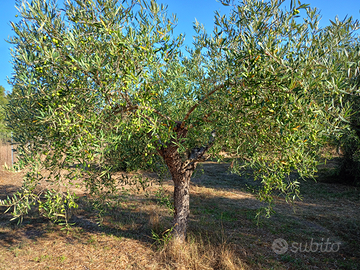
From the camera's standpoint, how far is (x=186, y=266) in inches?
233

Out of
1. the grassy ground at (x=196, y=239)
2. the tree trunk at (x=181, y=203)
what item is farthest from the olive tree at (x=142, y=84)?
the grassy ground at (x=196, y=239)

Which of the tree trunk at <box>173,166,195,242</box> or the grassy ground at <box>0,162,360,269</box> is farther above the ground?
the tree trunk at <box>173,166,195,242</box>

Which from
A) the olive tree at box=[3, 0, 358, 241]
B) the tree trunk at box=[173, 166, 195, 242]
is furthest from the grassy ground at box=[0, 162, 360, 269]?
the olive tree at box=[3, 0, 358, 241]

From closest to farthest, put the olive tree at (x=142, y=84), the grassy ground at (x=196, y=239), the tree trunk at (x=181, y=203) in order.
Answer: the olive tree at (x=142, y=84) → the grassy ground at (x=196, y=239) → the tree trunk at (x=181, y=203)

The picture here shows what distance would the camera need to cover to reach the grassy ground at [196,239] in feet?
20.3

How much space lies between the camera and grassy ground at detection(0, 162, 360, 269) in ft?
→ 20.3

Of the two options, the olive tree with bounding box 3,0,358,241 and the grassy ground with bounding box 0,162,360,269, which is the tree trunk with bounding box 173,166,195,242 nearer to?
the grassy ground with bounding box 0,162,360,269

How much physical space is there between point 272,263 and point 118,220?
560 centimetres

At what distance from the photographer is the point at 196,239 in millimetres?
7141

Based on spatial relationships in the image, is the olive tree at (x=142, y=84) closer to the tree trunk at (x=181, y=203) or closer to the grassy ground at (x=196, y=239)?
the tree trunk at (x=181, y=203)

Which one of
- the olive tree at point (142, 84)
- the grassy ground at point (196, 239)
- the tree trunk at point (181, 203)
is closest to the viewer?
the olive tree at point (142, 84)

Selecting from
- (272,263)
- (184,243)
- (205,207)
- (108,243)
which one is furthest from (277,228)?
(108,243)

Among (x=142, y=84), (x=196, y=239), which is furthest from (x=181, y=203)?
(x=142, y=84)

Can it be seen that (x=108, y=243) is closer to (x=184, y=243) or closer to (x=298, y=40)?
(x=184, y=243)
